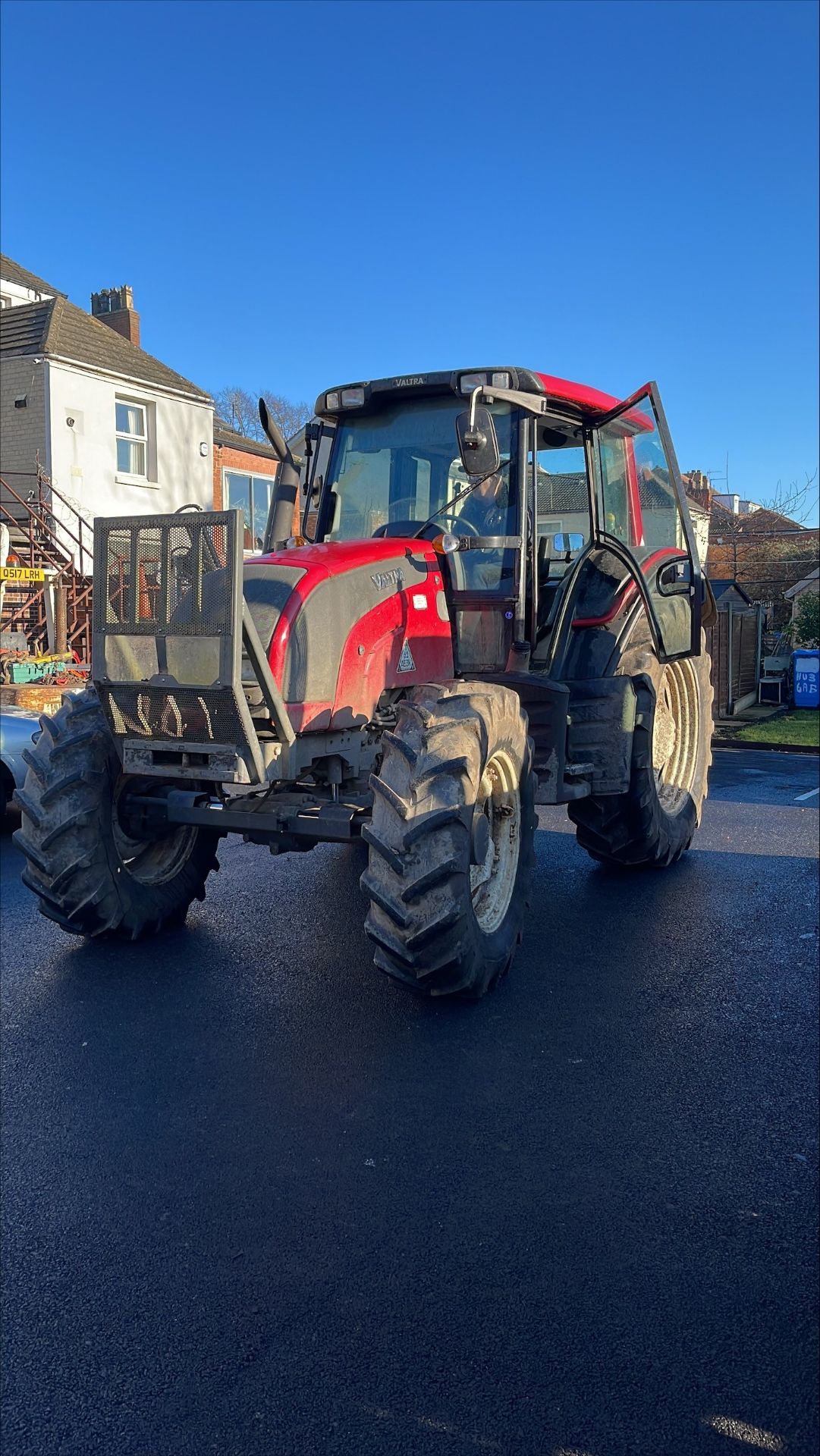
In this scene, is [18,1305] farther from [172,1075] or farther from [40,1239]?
[172,1075]

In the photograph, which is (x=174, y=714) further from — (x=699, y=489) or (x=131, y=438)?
(x=699, y=489)

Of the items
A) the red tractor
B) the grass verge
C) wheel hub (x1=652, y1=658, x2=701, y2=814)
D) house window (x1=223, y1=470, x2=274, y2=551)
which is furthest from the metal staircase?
the red tractor

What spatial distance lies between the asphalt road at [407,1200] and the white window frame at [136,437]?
1609 centimetres

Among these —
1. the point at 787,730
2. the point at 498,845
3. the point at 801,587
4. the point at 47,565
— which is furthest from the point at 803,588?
the point at 498,845

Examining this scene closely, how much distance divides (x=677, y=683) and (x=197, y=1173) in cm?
517

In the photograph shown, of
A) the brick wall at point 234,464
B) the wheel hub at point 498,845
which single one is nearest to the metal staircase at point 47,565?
the brick wall at point 234,464

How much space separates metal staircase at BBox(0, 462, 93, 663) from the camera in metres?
17.8

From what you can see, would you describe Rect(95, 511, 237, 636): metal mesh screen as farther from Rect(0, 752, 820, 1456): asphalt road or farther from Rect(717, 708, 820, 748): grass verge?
Rect(717, 708, 820, 748): grass verge

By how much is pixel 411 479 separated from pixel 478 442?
109 cm

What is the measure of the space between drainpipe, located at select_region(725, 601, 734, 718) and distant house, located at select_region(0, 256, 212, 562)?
903cm

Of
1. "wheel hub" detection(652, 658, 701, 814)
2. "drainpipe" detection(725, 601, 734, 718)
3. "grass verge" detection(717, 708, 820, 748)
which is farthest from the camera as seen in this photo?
"drainpipe" detection(725, 601, 734, 718)

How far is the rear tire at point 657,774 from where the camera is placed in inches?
256

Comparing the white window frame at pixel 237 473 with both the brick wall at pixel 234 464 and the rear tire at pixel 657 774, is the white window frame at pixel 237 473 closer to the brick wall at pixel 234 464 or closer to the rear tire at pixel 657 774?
the brick wall at pixel 234 464

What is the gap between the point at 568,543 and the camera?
6.46m
